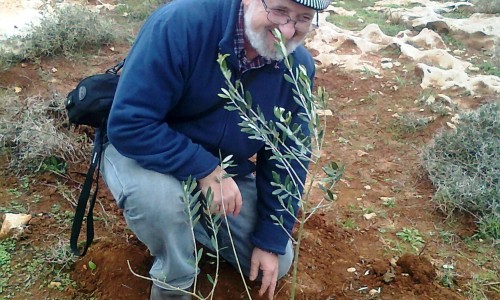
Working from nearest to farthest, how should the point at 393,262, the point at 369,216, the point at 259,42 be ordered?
the point at 259,42 < the point at 393,262 < the point at 369,216

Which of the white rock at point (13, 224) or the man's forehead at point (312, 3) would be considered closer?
the man's forehead at point (312, 3)

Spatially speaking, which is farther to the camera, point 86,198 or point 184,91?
point 86,198

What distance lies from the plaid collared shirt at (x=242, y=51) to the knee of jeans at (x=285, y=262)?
86 cm

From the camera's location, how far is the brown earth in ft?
8.30

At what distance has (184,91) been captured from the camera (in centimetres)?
216

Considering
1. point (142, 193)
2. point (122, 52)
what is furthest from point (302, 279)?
point (122, 52)

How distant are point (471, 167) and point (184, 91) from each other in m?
1.95

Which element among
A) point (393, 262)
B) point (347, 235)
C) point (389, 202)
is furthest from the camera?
point (389, 202)

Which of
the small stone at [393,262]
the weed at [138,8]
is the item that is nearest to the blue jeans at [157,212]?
the small stone at [393,262]

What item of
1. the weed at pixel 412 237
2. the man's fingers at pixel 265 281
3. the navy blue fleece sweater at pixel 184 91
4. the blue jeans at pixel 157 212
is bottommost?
the weed at pixel 412 237

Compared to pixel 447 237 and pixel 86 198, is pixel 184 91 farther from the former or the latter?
pixel 447 237

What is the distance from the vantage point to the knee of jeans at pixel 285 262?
99.3 inches

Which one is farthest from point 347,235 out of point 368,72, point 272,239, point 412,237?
point 368,72

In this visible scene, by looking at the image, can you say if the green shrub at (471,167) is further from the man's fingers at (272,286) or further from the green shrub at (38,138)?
the green shrub at (38,138)
